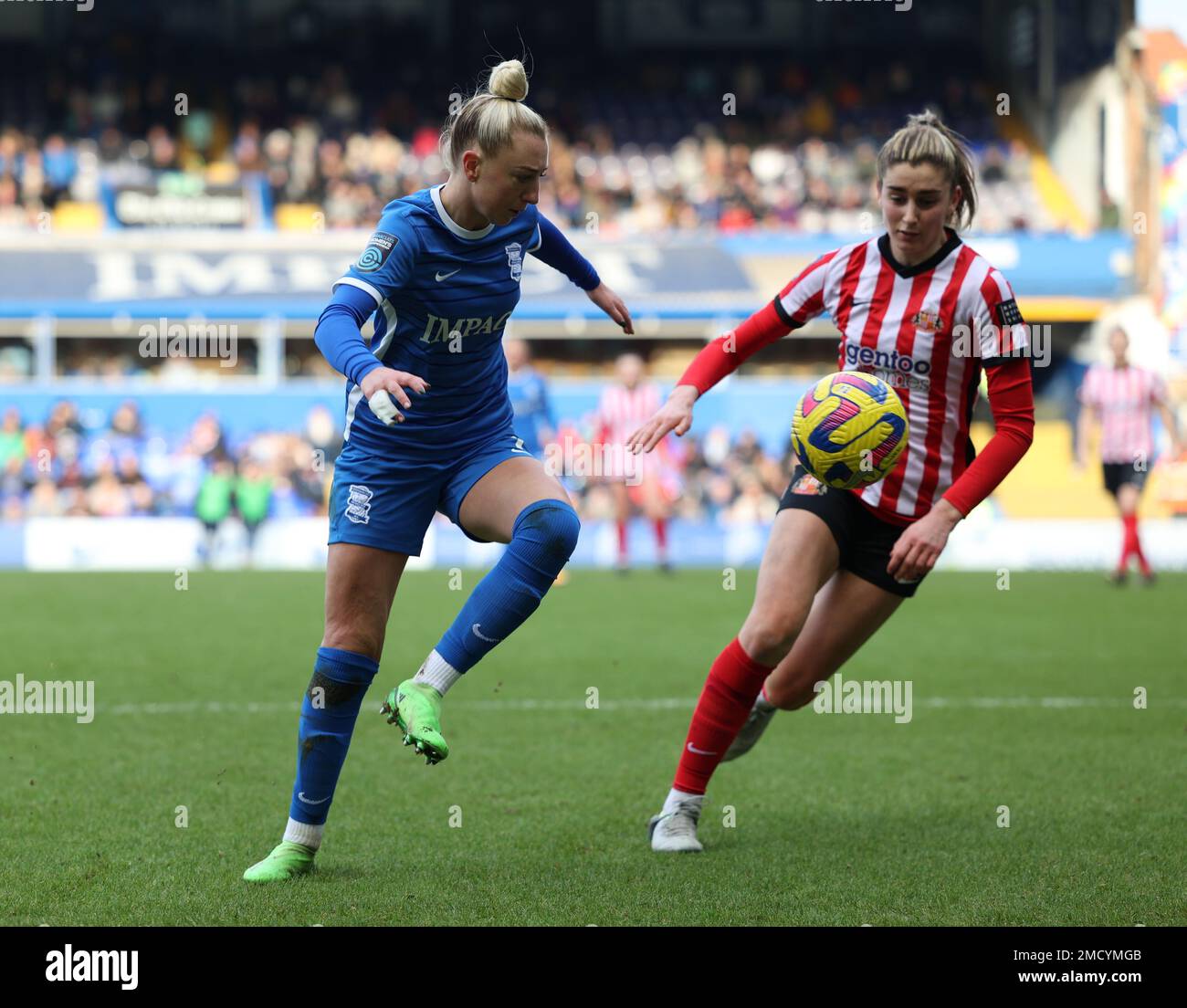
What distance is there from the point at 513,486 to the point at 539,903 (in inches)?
46.6

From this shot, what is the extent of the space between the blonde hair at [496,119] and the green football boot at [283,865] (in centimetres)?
195

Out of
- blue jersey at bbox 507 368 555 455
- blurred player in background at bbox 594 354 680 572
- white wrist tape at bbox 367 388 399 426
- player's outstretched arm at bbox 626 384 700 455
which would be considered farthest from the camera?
blurred player in background at bbox 594 354 680 572

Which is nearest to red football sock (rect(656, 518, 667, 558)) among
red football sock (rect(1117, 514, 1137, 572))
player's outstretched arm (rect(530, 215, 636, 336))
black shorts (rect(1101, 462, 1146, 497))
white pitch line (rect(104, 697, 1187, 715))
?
black shorts (rect(1101, 462, 1146, 497))

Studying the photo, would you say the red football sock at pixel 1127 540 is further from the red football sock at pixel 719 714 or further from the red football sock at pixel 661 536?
the red football sock at pixel 719 714

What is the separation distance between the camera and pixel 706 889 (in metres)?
4.14

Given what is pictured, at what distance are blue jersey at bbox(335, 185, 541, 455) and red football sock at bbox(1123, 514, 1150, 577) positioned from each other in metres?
11.4

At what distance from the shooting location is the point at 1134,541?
1474 centimetres

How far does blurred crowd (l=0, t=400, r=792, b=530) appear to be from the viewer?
1964 centimetres

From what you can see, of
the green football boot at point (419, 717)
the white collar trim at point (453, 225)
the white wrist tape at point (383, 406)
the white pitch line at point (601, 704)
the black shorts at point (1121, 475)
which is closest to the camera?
the white wrist tape at point (383, 406)

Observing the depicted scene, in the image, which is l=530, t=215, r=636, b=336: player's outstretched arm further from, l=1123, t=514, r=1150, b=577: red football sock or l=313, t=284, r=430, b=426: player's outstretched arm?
l=1123, t=514, r=1150, b=577: red football sock

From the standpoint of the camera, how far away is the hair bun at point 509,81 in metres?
4.14

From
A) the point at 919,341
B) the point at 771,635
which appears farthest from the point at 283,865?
the point at 919,341

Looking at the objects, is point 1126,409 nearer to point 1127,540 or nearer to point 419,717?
point 1127,540

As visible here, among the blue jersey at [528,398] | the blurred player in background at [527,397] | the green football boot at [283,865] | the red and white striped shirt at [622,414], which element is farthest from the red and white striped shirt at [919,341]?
the red and white striped shirt at [622,414]
